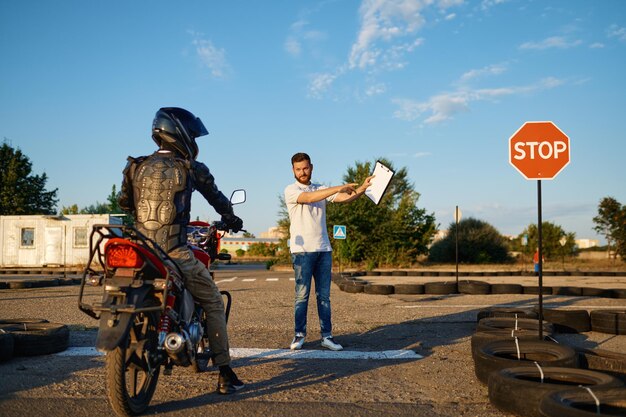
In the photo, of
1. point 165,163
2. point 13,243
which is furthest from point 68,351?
point 13,243

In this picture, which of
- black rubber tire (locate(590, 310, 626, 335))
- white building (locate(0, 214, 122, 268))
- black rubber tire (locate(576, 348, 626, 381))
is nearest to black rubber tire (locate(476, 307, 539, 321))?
black rubber tire (locate(590, 310, 626, 335))

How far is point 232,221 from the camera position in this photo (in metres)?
4.74

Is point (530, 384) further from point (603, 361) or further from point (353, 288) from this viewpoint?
point (353, 288)

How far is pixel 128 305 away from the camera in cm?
335

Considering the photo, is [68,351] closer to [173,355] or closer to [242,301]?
[173,355]

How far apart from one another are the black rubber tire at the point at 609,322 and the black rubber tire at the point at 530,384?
3884 millimetres

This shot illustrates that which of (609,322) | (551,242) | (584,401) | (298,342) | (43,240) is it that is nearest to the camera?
(584,401)

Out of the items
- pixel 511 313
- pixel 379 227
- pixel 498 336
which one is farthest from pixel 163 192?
pixel 379 227

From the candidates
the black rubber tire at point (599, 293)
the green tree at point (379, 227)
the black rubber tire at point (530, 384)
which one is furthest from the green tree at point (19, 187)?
the black rubber tire at point (530, 384)

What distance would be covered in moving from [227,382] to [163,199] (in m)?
1.47

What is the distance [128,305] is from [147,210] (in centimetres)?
75

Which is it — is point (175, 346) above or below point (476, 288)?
above

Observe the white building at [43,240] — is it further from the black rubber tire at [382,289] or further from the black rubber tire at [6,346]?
the black rubber tire at [6,346]

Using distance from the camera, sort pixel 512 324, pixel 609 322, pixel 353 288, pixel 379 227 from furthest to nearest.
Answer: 1. pixel 379 227
2. pixel 353 288
3. pixel 609 322
4. pixel 512 324
